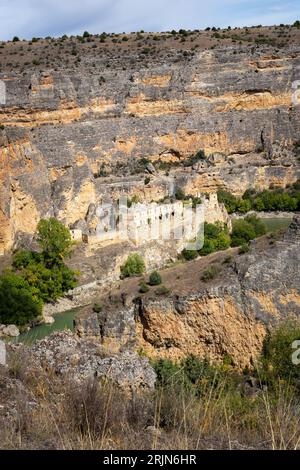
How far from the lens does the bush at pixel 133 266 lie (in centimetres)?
3120

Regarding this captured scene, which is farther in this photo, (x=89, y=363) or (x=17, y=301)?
(x=17, y=301)

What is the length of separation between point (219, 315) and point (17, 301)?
44.3 ft

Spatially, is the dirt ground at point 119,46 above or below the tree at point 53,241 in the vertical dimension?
above

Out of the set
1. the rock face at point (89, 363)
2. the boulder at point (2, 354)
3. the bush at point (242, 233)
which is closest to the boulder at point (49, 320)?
the bush at point (242, 233)

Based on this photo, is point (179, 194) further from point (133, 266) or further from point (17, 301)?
point (17, 301)

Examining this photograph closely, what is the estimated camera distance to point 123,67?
57.2 m

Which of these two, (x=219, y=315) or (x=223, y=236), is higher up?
(x=219, y=315)

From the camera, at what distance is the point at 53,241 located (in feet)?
100

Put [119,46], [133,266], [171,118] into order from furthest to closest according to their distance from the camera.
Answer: [119,46] < [171,118] < [133,266]

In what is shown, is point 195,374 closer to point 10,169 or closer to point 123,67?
point 10,169

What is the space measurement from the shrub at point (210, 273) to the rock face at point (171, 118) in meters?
24.6

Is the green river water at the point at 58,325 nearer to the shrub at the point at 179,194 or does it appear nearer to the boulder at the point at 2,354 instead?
the boulder at the point at 2,354

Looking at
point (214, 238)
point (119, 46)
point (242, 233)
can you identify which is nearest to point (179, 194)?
point (242, 233)

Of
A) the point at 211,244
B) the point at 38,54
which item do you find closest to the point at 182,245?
the point at 211,244
